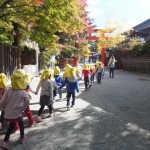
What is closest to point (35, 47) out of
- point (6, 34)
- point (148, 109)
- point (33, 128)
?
point (6, 34)

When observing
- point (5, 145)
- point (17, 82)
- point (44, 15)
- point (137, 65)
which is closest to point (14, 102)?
point (17, 82)

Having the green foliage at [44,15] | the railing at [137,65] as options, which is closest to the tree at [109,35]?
the railing at [137,65]

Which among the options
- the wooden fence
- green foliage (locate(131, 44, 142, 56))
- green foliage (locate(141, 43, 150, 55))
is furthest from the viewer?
green foliage (locate(131, 44, 142, 56))

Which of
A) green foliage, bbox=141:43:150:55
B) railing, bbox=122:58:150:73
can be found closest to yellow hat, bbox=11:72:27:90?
railing, bbox=122:58:150:73

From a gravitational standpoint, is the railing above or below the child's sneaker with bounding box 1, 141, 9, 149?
above

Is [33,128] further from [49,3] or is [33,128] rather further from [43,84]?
[49,3]

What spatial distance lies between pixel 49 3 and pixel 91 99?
3.98 metres

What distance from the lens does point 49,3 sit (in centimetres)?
1084

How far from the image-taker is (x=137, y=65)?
29.2 m

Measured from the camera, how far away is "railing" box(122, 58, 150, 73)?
26.4 metres

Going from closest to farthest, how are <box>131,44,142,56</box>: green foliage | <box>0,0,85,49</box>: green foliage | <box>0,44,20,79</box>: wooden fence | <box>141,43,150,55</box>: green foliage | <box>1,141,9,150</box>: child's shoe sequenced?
<box>1,141,9,150</box>: child's shoe, <box>0,0,85,49</box>: green foliage, <box>0,44,20,79</box>: wooden fence, <box>141,43,150,55</box>: green foliage, <box>131,44,142,56</box>: green foliage

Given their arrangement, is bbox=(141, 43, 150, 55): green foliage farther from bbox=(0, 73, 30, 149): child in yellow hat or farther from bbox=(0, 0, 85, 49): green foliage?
bbox=(0, 73, 30, 149): child in yellow hat

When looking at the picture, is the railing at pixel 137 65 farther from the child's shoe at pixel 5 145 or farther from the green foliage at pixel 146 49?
the child's shoe at pixel 5 145

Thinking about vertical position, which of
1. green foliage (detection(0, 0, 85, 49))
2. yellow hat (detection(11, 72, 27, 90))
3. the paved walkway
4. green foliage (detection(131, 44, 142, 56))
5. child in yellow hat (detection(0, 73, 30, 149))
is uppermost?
green foliage (detection(0, 0, 85, 49))
